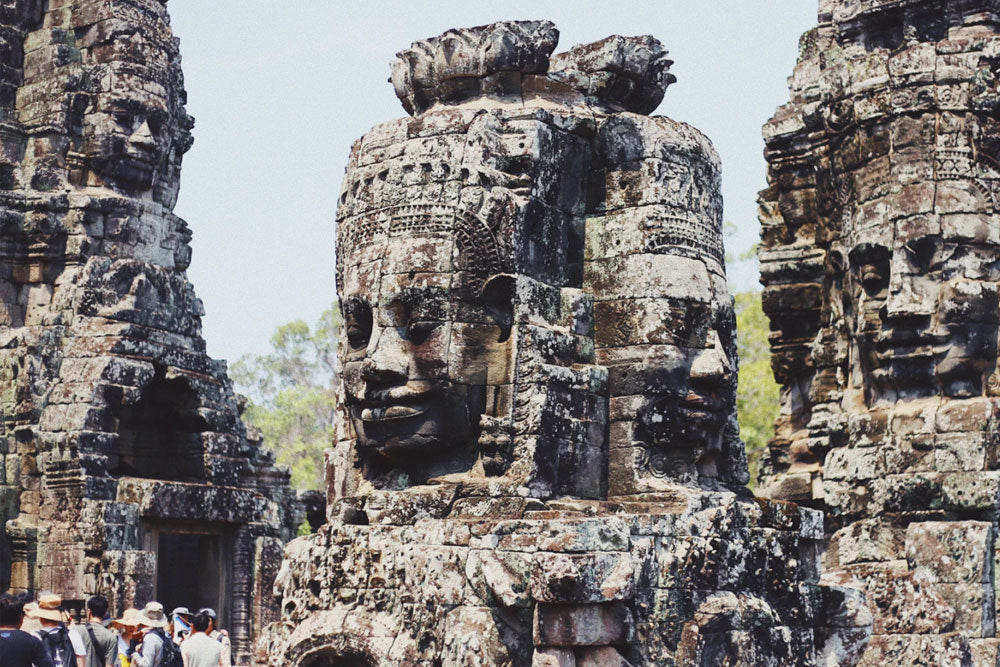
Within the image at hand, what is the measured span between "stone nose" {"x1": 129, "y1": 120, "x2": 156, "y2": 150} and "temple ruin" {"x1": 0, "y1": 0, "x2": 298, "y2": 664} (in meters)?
0.02

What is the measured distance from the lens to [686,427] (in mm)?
11000

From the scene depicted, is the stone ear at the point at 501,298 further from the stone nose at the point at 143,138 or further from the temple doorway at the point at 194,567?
the stone nose at the point at 143,138

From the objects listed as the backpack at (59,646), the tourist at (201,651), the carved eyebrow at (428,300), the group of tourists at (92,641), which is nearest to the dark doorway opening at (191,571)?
the group of tourists at (92,641)

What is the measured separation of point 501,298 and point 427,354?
59 cm

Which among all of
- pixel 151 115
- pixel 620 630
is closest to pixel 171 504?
pixel 151 115

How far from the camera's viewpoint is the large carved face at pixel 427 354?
10719 mm

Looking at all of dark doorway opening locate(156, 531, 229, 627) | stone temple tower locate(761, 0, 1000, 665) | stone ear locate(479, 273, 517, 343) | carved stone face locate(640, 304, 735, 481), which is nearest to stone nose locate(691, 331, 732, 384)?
carved stone face locate(640, 304, 735, 481)

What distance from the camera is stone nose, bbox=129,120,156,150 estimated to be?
2088cm

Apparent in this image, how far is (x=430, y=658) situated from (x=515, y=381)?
175 centimetres

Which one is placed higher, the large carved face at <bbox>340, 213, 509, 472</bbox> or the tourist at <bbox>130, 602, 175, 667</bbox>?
the large carved face at <bbox>340, 213, 509, 472</bbox>

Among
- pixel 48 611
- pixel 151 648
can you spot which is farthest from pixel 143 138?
pixel 151 648

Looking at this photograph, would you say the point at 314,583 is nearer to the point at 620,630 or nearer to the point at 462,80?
the point at 620,630

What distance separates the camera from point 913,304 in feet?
49.3

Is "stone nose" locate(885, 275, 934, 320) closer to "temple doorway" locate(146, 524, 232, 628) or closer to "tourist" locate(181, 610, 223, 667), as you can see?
"tourist" locate(181, 610, 223, 667)
